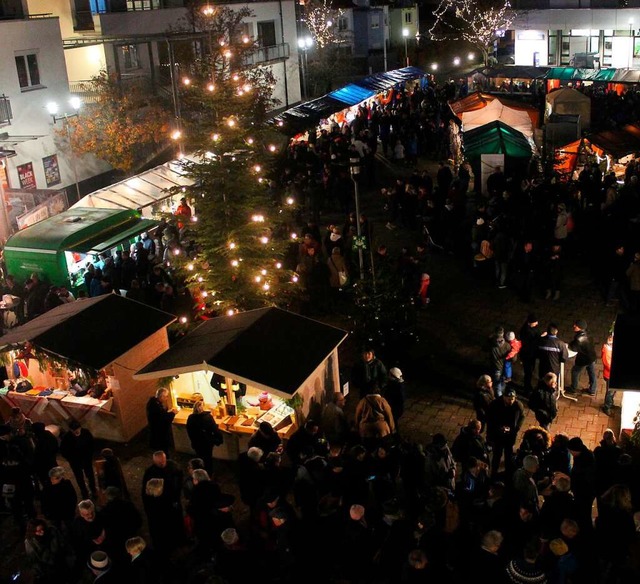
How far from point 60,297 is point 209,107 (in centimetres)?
527

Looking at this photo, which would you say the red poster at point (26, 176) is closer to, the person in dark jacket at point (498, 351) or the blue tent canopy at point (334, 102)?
the blue tent canopy at point (334, 102)

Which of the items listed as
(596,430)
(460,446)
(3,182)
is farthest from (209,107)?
(3,182)

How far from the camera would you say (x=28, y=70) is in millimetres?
26141

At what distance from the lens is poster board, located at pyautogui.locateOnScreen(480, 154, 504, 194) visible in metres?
21.6

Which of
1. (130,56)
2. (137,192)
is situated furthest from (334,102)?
(137,192)

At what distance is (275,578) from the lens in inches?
316

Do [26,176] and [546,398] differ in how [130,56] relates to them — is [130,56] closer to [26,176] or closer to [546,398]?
[26,176]

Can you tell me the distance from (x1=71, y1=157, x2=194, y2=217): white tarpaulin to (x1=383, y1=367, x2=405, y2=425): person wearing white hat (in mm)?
10290

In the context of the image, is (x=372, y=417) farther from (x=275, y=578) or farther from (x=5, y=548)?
(x=5, y=548)

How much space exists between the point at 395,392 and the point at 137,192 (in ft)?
40.9

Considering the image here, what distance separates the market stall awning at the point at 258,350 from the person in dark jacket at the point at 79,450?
123 centimetres

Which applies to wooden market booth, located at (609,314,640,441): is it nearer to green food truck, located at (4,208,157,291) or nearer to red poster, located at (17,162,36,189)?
green food truck, located at (4,208,157,291)

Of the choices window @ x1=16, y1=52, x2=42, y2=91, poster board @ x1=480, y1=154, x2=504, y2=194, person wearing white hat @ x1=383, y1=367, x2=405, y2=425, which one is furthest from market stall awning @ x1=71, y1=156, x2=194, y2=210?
person wearing white hat @ x1=383, y1=367, x2=405, y2=425

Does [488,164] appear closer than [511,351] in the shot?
No
